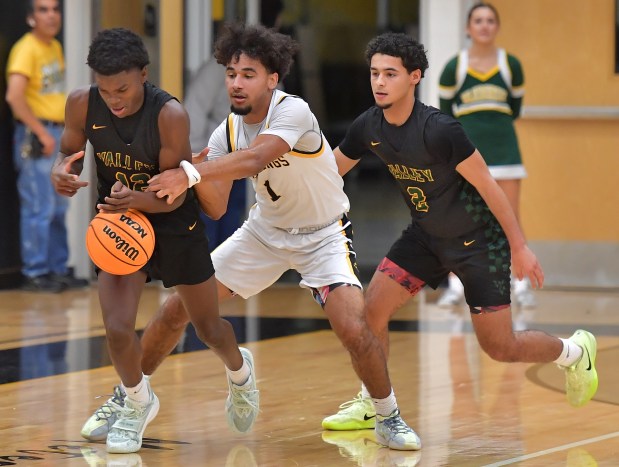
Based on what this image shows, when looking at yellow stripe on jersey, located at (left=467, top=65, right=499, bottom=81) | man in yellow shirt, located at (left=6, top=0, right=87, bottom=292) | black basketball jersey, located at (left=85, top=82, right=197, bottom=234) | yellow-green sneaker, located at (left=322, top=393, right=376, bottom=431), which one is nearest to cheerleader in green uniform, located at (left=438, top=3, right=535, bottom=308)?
yellow stripe on jersey, located at (left=467, top=65, right=499, bottom=81)

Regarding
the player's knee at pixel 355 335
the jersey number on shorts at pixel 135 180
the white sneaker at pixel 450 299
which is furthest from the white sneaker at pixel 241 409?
the white sneaker at pixel 450 299

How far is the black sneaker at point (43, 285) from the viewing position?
11359 mm

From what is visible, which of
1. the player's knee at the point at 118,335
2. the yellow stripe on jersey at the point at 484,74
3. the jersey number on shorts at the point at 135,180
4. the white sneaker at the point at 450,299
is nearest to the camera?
the player's knee at the point at 118,335

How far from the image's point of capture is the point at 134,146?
224 inches

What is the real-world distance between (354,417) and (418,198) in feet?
3.58

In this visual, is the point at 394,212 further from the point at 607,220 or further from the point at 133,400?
the point at 133,400

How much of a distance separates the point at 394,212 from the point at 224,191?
657cm

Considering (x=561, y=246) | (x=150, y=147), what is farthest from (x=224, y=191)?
(x=561, y=246)

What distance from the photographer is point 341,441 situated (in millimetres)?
6059

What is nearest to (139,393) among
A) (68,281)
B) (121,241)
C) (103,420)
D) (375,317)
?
(103,420)

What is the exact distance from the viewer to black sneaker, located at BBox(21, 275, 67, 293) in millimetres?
11359

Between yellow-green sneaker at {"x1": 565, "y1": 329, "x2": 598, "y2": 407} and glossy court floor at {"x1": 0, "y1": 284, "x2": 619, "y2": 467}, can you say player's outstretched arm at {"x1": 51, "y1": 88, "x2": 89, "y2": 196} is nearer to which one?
glossy court floor at {"x1": 0, "y1": 284, "x2": 619, "y2": 467}

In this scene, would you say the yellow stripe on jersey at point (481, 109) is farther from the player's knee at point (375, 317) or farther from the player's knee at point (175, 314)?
the player's knee at point (175, 314)

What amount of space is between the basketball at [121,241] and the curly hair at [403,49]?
134 centimetres
